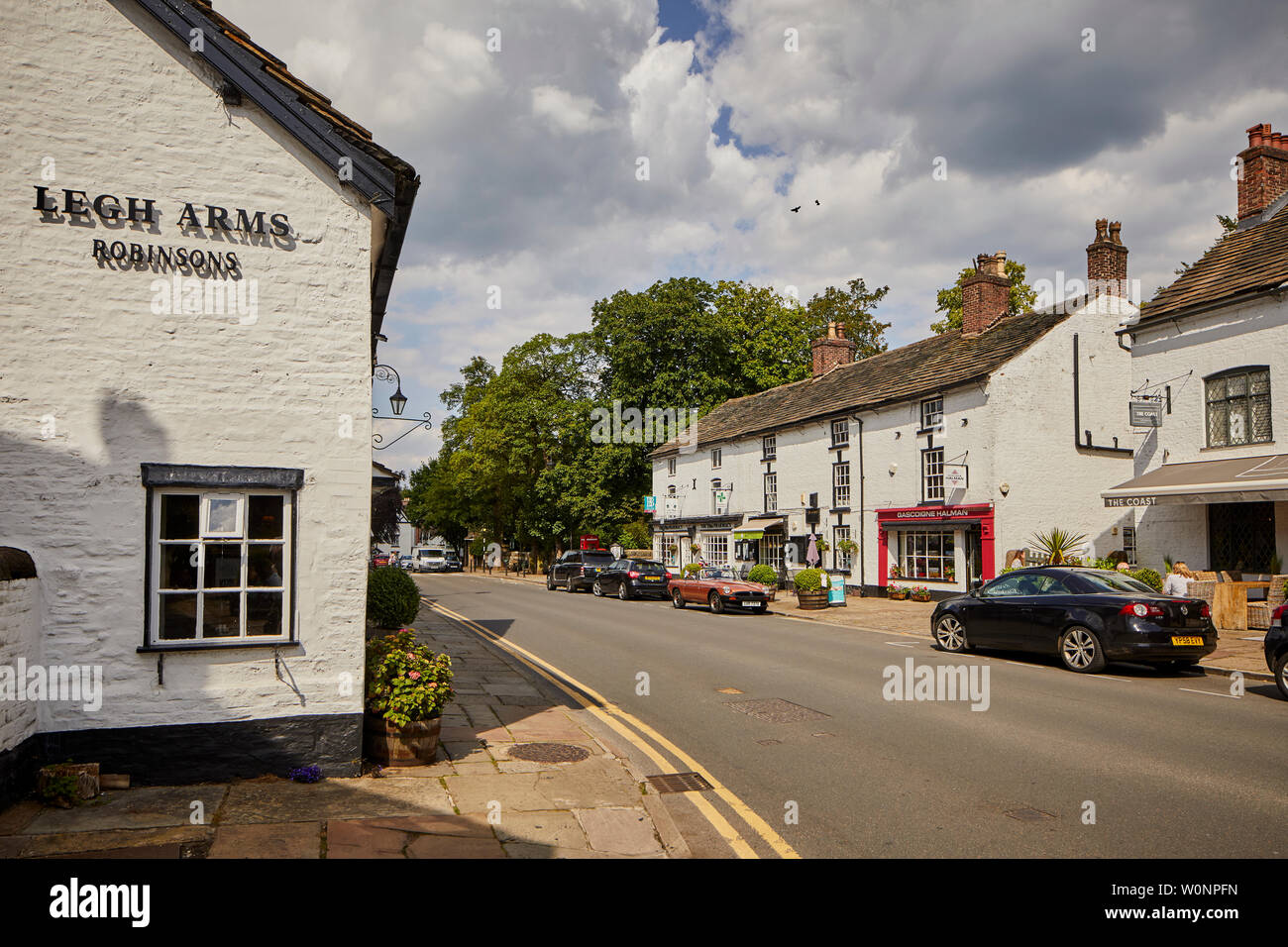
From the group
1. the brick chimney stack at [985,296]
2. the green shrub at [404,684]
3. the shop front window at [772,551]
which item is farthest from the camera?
the shop front window at [772,551]

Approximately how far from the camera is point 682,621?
21062mm

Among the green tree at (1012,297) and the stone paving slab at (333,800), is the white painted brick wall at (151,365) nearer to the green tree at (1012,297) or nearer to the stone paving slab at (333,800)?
the stone paving slab at (333,800)

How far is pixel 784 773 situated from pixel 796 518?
2695 centimetres

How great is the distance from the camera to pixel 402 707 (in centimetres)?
698

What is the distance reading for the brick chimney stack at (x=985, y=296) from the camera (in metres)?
29.5

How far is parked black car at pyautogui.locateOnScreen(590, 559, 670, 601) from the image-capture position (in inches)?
1175

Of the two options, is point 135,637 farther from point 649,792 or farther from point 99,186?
point 649,792

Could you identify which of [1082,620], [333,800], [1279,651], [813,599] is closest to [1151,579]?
[1082,620]

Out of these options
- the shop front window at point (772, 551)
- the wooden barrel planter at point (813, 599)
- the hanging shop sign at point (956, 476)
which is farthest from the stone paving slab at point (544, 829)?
the shop front window at point (772, 551)

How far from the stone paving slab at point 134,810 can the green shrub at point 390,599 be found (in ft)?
24.6

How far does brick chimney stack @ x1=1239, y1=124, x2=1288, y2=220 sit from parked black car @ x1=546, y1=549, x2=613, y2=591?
22569 mm

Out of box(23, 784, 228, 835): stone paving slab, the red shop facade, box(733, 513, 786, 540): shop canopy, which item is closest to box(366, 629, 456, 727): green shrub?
box(23, 784, 228, 835): stone paving slab

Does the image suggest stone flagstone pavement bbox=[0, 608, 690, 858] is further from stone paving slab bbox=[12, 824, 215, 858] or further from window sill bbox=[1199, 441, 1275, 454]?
window sill bbox=[1199, 441, 1275, 454]

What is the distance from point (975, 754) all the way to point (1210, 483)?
42.4 ft
